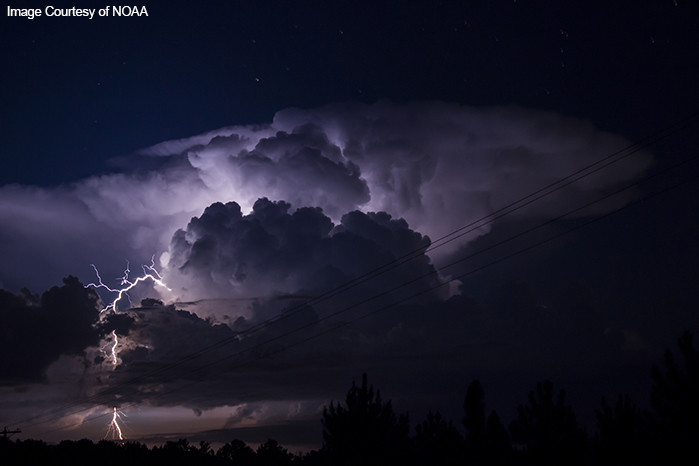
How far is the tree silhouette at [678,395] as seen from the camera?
30141mm

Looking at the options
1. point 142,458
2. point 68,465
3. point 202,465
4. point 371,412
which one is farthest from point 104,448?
point 371,412

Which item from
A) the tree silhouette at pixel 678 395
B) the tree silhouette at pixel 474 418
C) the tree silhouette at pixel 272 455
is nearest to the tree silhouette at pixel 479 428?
the tree silhouette at pixel 474 418

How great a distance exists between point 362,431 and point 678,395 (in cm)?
1754

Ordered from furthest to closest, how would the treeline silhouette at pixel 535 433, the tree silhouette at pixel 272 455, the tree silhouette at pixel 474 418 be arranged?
the tree silhouette at pixel 272 455, the tree silhouette at pixel 474 418, the treeline silhouette at pixel 535 433

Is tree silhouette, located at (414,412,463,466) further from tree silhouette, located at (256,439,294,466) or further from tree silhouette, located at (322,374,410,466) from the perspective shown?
tree silhouette, located at (256,439,294,466)

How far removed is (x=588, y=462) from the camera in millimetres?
31250

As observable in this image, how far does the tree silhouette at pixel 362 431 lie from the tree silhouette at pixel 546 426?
7.22m

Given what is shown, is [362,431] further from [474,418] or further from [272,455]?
[272,455]

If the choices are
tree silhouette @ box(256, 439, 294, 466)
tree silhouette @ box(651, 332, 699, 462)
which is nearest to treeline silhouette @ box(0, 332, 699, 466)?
tree silhouette @ box(651, 332, 699, 462)

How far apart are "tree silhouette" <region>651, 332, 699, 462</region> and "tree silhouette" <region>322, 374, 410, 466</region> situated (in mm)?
14384

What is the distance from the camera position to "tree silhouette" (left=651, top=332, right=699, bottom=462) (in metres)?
30.1

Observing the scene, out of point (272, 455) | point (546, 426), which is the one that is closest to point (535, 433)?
point (546, 426)

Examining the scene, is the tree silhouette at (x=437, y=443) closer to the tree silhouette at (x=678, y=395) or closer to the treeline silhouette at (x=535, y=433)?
the treeline silhouette at (x=535, y=433)

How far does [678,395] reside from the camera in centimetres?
3259
